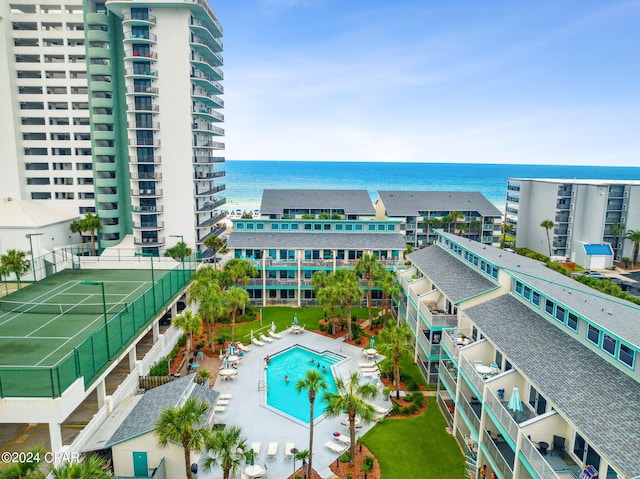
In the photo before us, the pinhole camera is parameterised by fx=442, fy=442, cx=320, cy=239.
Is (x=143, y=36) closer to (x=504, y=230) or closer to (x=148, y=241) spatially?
(x=148, y=241)

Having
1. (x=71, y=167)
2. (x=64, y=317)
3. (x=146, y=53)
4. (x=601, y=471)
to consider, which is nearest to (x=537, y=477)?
(x=601, y=471)

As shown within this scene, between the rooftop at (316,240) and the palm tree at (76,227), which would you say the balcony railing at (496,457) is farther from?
the palm tree at (76,227)

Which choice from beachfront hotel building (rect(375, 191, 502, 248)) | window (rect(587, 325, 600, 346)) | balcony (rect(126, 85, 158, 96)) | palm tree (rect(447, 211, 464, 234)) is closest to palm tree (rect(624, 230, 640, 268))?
beachfront hotel building (rect(375, 191, 502, 248))

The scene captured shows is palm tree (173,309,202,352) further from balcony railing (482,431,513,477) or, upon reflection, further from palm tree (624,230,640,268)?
palm tree (624,230,640,268)

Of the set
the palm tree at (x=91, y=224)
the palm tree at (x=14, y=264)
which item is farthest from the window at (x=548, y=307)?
the palm tree at (x=91, y=224)

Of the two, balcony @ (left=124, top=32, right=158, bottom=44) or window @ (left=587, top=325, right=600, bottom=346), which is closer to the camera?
window @ (left=587, top=325, right=600, bottom=346)

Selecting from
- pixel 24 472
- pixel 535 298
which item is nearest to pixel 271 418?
pixel 24 472
